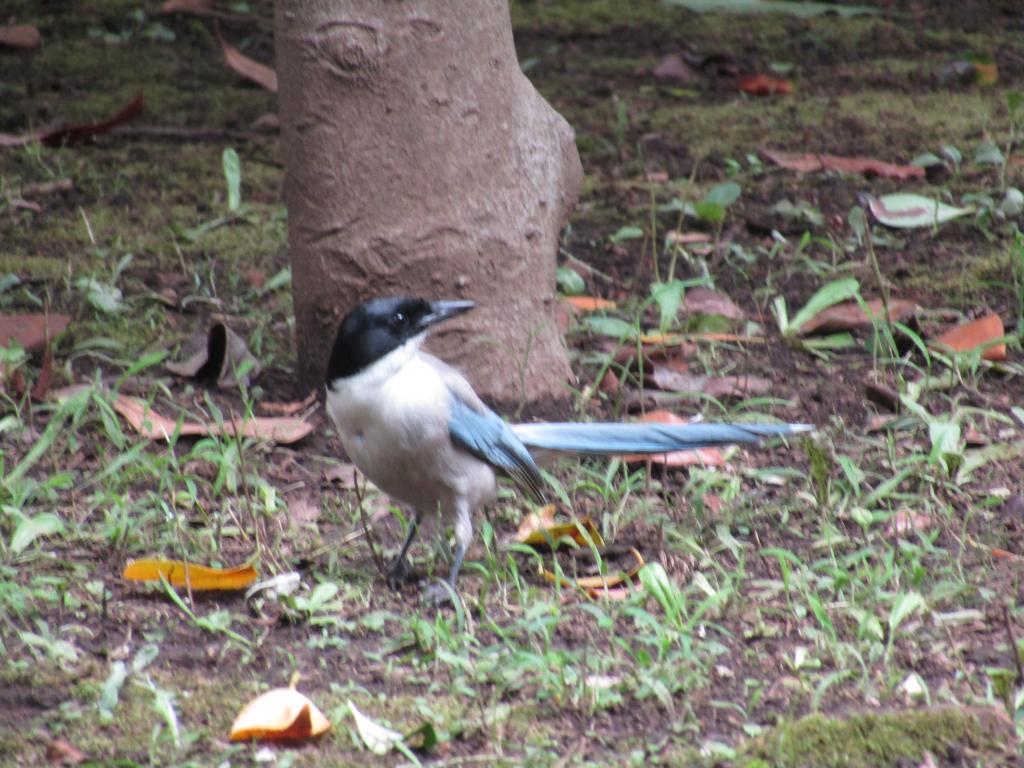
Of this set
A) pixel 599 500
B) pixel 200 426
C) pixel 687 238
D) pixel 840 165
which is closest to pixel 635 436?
pixel 599 500

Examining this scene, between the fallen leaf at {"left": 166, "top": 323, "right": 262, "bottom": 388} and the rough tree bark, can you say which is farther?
the fallen leaf at {"left": 166, "top": 323, "right": 262, "bottom": 388}

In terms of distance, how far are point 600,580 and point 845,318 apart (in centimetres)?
191

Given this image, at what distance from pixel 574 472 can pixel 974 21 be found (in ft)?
21.2

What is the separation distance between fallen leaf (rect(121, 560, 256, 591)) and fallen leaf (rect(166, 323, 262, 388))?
4.10 feet

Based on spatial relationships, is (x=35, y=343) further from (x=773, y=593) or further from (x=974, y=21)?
(x=974, y=21)

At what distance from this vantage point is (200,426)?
479 cm

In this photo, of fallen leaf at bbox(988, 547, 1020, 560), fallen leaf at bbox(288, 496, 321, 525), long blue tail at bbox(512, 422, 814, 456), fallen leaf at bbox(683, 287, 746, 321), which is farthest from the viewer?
fallen leaf at bbox(683, 287, 746, 321)

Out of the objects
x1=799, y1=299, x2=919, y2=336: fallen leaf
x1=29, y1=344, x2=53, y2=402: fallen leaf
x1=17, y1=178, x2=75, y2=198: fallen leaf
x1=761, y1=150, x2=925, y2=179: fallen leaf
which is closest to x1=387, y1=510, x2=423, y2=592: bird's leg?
x1=29, y1=344, x2=53, y2=402: fallen leaf

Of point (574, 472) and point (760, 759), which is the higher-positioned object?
point (760, 759)

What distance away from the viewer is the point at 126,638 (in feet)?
11.9

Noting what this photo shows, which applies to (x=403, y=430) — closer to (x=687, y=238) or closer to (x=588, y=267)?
(x=588, y=267)

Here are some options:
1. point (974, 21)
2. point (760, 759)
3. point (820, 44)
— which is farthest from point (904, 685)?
point (974, 21)

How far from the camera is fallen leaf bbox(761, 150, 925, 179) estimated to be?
7000mm

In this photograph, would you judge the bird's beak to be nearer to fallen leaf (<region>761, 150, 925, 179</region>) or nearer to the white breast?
the white breast
